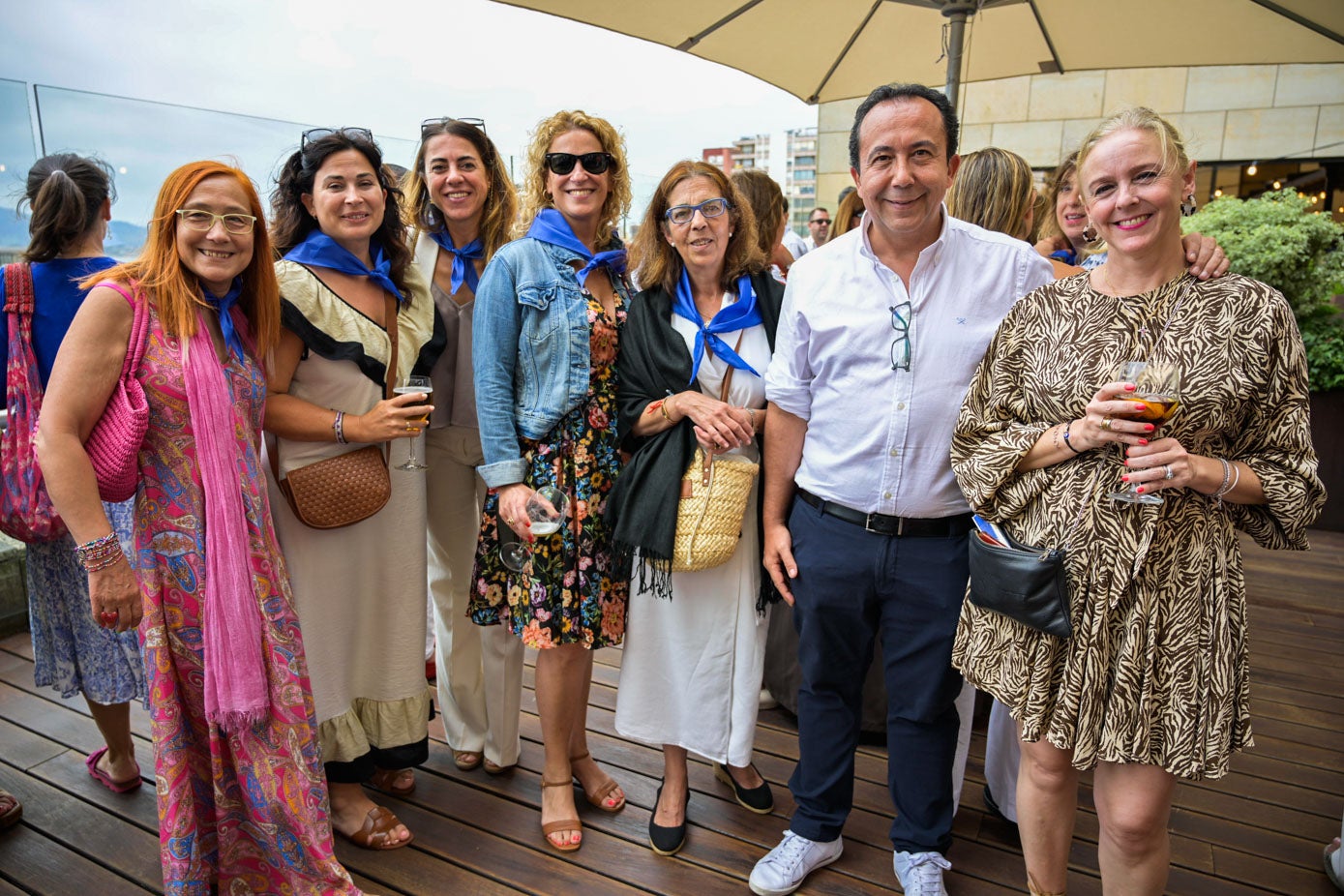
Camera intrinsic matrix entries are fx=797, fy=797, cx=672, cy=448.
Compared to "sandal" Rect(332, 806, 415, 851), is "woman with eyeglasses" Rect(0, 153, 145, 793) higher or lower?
higher

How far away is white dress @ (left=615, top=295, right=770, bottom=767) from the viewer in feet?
7.65

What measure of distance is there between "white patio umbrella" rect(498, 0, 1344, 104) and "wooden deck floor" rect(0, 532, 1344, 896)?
10.2 ft

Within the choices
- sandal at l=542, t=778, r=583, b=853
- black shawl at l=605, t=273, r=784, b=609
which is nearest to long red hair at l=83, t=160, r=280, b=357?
black shawl at l=605, t=273, r=784, b=609

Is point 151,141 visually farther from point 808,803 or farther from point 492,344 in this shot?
point 808,803

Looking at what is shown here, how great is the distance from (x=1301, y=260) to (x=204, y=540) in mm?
6847

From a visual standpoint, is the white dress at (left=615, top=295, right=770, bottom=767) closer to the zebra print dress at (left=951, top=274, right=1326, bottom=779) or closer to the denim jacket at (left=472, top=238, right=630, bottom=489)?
the denim jacket at (left=472, top=238, right=630, bottom=489)

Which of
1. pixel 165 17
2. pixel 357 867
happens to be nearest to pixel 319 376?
pixel 357 867

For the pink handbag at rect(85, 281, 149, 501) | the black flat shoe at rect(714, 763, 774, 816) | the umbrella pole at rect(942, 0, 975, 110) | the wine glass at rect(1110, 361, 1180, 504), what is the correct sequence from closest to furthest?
1. the wine glass at rect(1110, 361, 1180, 504)
2. the pink handbag at rect(85, 281, 149, 501)
3. the black flat shoe at rect(714, 763, 774, 816)
4. the umbrella pole at rect(942, 0, 975, 110)

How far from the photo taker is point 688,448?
2.20 metres

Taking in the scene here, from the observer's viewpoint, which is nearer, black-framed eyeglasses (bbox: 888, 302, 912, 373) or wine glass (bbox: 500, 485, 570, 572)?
black-framed eyeglasses (bbox: 888, 302, 912, 373)

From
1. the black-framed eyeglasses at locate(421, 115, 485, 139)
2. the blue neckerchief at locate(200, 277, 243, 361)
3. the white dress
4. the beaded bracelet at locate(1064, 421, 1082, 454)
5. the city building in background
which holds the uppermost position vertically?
the city building in background

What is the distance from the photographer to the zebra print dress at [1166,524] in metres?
1.54

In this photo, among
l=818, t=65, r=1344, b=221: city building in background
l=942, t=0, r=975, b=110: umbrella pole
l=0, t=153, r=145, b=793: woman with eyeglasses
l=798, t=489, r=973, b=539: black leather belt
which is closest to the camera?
l=798, t=489, r=973, b=539: black leather belt

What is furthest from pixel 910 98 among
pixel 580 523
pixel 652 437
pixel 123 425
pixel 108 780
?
pixel 108 780
